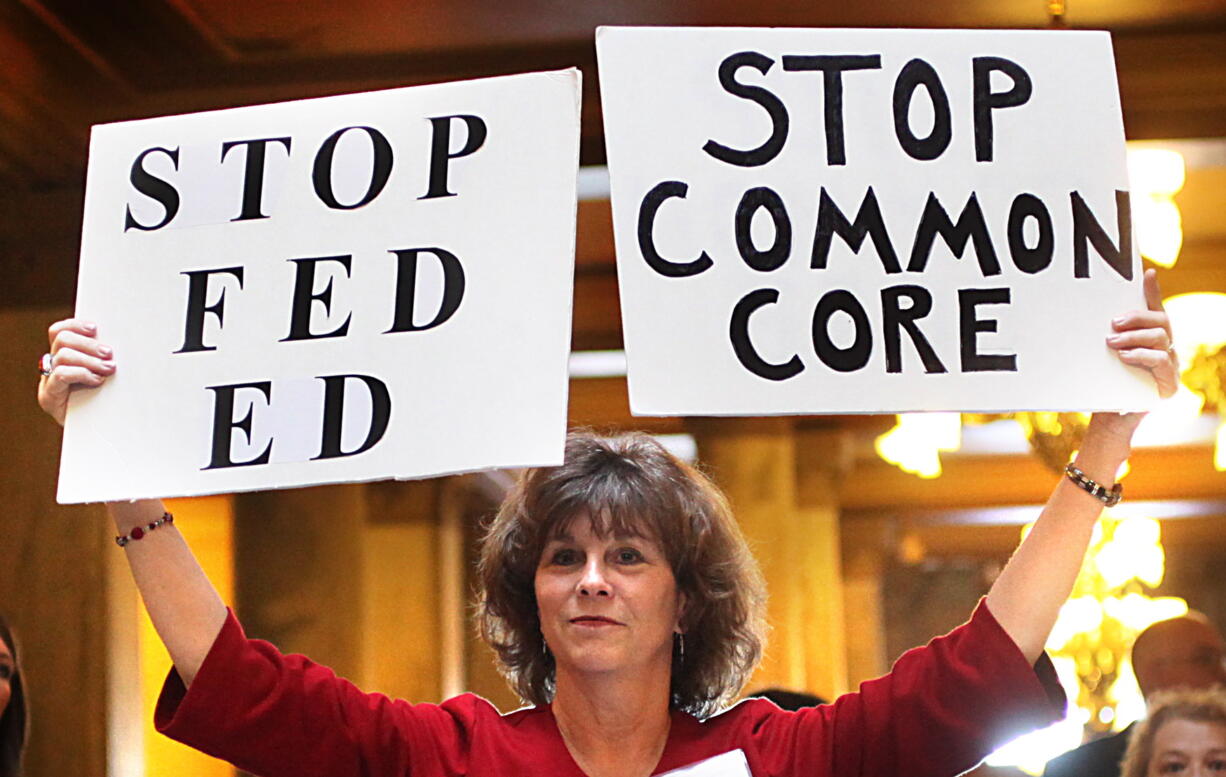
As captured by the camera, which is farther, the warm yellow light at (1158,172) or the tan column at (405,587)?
the tan column at (405,587)

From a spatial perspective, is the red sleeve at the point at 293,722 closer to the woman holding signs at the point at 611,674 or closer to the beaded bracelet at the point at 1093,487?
the woman holding signs at the point at 611,674

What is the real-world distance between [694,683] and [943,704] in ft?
1.00

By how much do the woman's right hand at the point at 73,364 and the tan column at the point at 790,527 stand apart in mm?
5689

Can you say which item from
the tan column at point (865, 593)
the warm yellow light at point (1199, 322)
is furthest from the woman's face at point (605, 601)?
the tan column at point (865, 593)

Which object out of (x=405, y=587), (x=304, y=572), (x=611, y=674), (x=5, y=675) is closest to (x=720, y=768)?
(x=611, y=674)

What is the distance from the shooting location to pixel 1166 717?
7.52 feet

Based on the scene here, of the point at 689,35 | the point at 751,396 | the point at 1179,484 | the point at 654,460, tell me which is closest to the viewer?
the point at 751,396

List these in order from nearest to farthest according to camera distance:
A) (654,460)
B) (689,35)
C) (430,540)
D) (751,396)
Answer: (751,396) → (689,35) → (654,460) → (430,540)

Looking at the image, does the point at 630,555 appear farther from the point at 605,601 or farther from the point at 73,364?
the point at 73,364

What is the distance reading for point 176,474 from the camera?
1489 mm

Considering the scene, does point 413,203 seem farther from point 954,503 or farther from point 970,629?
point 954,503

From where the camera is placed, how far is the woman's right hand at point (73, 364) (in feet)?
4.99

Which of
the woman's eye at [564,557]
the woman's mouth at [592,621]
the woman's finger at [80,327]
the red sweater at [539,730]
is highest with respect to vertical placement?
the woman's finger at [80,327]

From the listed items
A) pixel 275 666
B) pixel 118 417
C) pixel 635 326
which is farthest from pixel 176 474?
pixel 635 326
